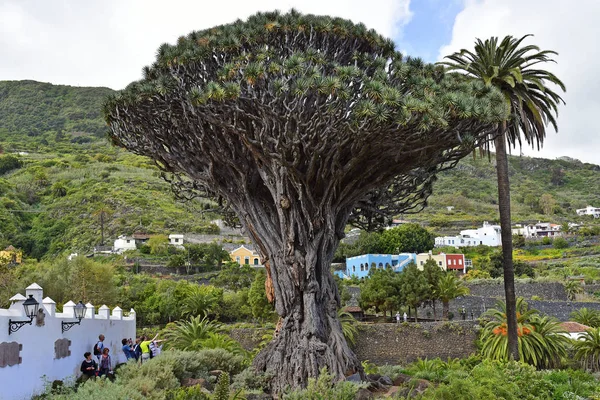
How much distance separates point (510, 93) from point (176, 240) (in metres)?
52.5

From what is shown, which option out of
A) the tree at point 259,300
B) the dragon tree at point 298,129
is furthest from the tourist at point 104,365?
the tree at point 259,300

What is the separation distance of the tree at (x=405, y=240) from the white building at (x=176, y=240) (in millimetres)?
24562

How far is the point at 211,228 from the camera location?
75.1 metres

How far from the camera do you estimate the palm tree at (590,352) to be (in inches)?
895

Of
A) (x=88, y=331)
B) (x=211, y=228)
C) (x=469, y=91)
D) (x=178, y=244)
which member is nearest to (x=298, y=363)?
(x=88, y=331)

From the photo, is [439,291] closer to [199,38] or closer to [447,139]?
[447,139]

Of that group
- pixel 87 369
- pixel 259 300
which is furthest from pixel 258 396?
pixel 259 300

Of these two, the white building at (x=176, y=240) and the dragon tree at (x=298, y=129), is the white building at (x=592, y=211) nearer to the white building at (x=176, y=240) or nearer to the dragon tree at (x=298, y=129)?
the white building at (x=176, y=240)

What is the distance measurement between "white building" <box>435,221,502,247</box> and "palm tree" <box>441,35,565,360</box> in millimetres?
59482

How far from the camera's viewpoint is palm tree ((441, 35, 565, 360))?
16.9 meters

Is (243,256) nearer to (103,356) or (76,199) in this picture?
(76,199)

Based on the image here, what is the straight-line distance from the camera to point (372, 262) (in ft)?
196

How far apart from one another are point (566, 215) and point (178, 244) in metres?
71.1

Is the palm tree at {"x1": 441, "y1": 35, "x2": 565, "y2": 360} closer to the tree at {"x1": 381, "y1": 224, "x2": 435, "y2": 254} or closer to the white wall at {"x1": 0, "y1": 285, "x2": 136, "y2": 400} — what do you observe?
the white wall at {"x1": 0, "y1": 285, "x2": 136, "y2": 400}
